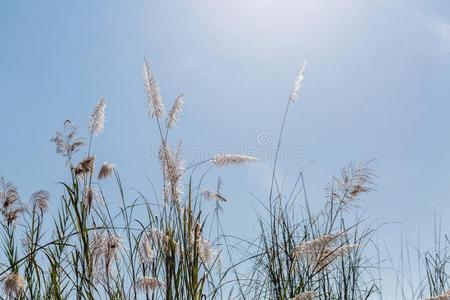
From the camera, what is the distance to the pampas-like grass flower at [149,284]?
3043 millimetres

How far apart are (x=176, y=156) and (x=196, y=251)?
58 cm

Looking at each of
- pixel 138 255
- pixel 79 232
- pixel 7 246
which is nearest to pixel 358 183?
pixel 138 255

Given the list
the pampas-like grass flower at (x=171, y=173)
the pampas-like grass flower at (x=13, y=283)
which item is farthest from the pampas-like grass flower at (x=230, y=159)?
the pampas-like grass flower at (x=13, y=283)

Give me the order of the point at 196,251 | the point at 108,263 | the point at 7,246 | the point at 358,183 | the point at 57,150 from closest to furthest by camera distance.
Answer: the point at 196,251
the point at 108,263
the point at 358,183
the point at 57,150
the point at 7,246

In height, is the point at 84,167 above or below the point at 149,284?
above

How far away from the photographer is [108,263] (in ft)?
10.6

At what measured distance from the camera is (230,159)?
3.22 m

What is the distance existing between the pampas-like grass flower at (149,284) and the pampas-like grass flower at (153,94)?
967 mm

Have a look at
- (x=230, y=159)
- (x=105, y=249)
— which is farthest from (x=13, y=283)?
(x=230, y=159)

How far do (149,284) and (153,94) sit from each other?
1146 millimetres

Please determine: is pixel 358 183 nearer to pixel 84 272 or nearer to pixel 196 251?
pixel 196 251

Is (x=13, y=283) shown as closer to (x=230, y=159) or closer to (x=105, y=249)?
(x=105, y=249)

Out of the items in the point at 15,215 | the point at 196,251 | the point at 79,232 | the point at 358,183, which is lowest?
the point at 196,251

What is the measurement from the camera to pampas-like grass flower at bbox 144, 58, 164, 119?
11.8ft
